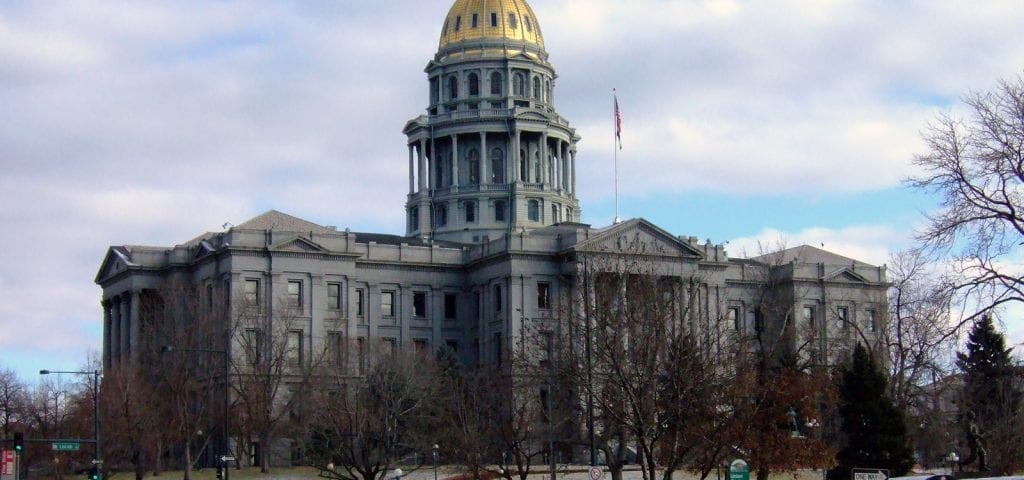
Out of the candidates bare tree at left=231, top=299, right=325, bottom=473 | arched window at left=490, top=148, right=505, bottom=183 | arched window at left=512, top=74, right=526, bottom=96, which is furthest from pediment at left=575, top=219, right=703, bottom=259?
arched window at left=512, top=74, right=526, bottom=96

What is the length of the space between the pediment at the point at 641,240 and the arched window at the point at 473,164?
28343 millimetres

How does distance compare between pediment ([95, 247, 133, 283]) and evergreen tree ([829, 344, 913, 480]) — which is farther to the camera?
pediment ([95, 247, 133, 283])

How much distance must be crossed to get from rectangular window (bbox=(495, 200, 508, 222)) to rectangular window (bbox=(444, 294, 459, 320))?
18.0m

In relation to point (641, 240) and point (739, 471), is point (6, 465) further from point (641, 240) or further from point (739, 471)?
point (739, 471)

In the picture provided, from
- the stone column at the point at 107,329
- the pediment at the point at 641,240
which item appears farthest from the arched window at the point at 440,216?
the stone column at the point at 107,329

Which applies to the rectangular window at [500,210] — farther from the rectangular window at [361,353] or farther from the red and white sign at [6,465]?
the red and white sign at [6,465]

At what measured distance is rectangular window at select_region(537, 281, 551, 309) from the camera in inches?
5098

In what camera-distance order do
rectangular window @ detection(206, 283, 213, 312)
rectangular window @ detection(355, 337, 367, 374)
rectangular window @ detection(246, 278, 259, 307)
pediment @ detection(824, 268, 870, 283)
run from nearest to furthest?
rectangular window @ detection(355, 337, 367, 374)
rectangular window @ detection(206, 283, 213, 312)
rectangular window @ detection(246, 278, 259, 307)
pediment @ detection(824, 268, 870, 283)

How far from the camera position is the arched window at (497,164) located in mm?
155625

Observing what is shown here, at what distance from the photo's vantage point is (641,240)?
5025 inches

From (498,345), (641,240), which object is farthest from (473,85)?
(641,240)

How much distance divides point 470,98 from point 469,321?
2772 centimetres

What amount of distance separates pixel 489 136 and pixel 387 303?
85.3 feet

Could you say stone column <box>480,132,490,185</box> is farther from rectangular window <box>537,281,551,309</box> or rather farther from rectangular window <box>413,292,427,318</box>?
rectangular window <box>537,281,551,309</box>
